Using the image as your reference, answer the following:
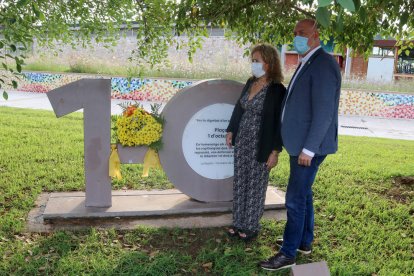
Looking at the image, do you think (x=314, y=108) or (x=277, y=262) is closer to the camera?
(x=314, y=108)

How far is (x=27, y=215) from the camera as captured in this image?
14.4ft

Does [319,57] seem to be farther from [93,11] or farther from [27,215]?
[93,11]

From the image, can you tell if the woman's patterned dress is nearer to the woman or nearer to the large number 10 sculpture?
the woman

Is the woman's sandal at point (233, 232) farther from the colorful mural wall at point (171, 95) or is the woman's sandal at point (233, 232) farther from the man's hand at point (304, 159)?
the colorful mural wall at point (171, 95)

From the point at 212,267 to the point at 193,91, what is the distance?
1.81 metres

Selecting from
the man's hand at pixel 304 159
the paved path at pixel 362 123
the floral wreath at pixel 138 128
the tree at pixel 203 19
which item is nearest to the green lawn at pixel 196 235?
the floral wreath at pixel 138 128

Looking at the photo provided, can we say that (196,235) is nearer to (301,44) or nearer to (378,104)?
(301,44)

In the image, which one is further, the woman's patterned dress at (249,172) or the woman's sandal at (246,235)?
the woman's sandal at (246,235)

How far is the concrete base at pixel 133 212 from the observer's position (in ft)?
13.8

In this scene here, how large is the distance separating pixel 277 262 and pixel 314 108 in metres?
1.32

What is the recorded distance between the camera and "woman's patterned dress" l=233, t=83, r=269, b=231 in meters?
3.76

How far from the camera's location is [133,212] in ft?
14.4

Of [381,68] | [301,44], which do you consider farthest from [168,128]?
[381,68]

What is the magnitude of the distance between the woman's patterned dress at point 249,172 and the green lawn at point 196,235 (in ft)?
0.88
